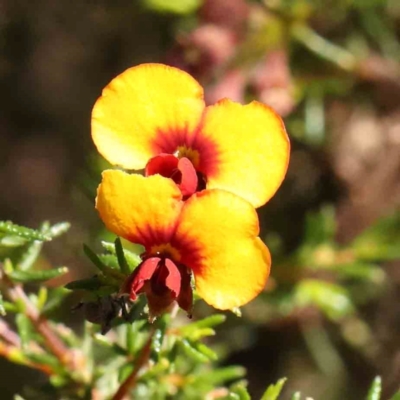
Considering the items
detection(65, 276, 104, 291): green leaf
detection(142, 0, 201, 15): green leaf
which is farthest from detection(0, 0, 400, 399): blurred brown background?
detection(65, 276, 104, 291): green leaf

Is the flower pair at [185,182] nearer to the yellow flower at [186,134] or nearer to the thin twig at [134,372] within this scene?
the yellow flower at [186,134]

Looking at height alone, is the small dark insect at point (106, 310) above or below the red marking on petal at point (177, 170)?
below

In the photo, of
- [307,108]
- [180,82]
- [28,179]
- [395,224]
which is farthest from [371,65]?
[180,82]

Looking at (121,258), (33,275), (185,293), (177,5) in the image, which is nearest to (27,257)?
(33,275)

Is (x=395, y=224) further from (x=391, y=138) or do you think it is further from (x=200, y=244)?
(x=200, y=244)

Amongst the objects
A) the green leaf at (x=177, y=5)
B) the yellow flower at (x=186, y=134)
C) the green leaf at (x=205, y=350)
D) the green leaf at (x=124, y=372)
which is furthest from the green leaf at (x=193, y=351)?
the green leaf at (x=177, y=5)

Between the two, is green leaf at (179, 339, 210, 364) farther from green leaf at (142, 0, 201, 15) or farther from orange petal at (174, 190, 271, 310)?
green leaf at (142, 0, 201, 15)

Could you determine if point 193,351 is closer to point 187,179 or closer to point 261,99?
point 187,179
